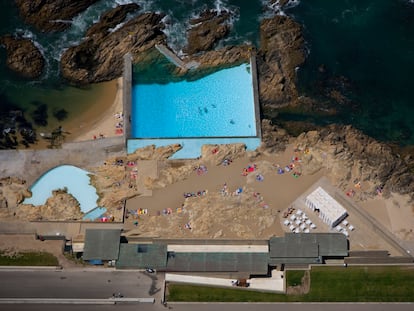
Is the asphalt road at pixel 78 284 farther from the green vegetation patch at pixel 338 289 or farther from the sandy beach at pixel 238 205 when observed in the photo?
the sandy beach at pixel 238 205

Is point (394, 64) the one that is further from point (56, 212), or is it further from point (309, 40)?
point (56, 212)

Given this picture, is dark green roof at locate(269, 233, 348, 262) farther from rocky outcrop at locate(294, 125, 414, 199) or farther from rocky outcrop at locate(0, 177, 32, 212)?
rocky outcrop at locate(0, 177, 32, 212)

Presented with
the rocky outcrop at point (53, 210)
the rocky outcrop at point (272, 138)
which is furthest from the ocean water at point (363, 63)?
the rocky outcrop at point (53, 210)

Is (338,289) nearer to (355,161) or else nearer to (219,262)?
(219,262)

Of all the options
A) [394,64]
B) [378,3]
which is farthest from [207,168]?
[378,3]

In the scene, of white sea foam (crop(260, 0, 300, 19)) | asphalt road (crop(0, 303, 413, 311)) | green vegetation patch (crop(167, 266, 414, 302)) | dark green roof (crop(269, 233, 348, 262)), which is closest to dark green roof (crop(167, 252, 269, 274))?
dark green roof (crop(269, 233, 348, 262))
